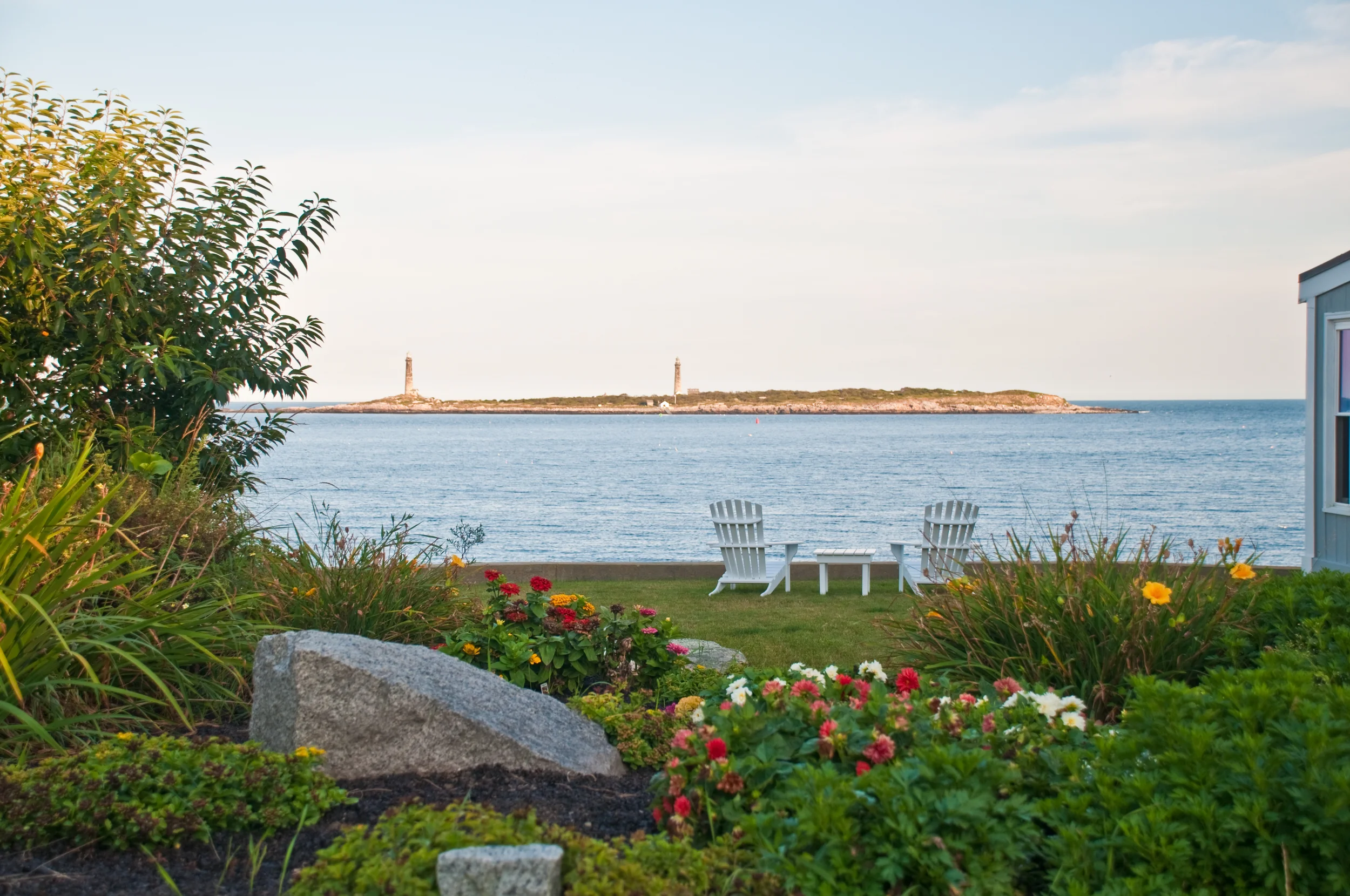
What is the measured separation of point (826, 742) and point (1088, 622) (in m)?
2.04

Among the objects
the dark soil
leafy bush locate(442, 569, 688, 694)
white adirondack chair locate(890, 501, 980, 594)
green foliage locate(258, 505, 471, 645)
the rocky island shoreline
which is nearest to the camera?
the dark soil

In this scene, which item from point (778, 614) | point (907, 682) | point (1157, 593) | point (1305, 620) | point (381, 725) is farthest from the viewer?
→ point (778, 614)

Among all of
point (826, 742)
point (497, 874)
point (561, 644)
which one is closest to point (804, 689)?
point (826, 742)

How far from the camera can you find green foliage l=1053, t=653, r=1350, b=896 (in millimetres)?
2277

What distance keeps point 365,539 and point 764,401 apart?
141061 mm

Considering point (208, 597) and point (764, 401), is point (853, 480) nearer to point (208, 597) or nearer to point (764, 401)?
point (208, 597)

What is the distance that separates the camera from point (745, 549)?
10750 millimetres

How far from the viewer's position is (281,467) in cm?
5672

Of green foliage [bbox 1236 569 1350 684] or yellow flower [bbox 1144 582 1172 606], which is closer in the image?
green foliage [bbox 1236 569 1350 684]

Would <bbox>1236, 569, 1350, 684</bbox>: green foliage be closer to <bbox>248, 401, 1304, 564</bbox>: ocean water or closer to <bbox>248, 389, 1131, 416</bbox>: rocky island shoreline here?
<bbox>248, 401, 1304, 564</bbox>: ocean water

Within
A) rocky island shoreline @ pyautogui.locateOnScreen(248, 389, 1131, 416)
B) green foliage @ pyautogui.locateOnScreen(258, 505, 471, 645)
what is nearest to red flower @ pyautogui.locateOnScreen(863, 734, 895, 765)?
green foliage @ pyautogui.locateOnScreen(258, 505, 471, 645)

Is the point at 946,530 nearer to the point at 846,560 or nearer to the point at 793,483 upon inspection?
the point at 846,560

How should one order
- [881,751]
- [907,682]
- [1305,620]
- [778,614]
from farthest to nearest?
[778,614], [1305,620], [907,682], [881,751]

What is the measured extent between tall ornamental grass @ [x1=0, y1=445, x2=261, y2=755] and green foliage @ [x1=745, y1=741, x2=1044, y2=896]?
2370mm
